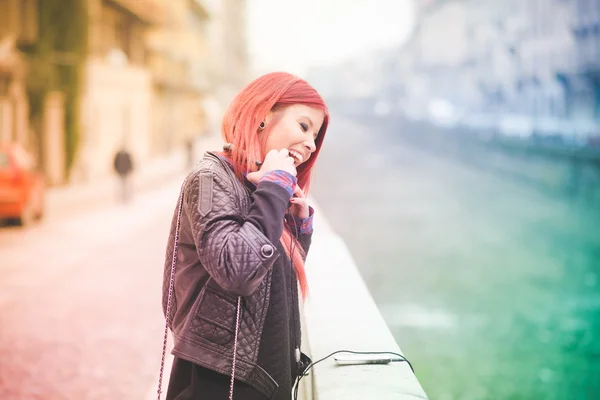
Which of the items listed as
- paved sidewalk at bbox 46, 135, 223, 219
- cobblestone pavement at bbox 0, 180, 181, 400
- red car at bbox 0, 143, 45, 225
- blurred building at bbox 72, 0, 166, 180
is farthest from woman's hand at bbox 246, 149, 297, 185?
blurred building at bbox 72, 0, 166, 180

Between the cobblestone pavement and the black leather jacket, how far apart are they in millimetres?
2709

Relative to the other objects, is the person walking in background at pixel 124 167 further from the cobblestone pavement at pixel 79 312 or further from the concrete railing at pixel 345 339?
the concrete railing at pixel 345 339

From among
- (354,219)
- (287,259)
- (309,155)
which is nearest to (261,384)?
(287,259)

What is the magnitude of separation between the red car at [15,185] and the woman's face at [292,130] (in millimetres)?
9027

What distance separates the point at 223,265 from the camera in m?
1.39

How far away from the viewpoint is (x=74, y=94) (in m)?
15.9

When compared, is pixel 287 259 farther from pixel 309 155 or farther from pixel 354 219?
pixel 354 219

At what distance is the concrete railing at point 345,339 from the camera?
1999 millimetres

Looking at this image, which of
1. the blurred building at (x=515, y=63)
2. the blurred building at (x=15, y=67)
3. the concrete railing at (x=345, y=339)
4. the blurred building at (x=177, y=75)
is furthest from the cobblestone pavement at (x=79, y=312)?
the blurred building at (x=515, y=63)

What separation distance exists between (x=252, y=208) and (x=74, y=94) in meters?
15.5

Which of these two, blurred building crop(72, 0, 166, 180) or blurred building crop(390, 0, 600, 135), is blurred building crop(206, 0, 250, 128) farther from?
blurred building crop(390, 0, 600, 135)

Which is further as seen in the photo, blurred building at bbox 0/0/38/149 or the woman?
blurred building at bbox 0/0/38/149

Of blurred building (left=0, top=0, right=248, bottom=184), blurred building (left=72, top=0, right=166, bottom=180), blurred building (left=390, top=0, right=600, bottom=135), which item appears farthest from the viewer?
blurred building (left=390, top=0, right=600, bottom=135)

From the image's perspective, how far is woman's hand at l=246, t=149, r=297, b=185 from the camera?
1513mm
